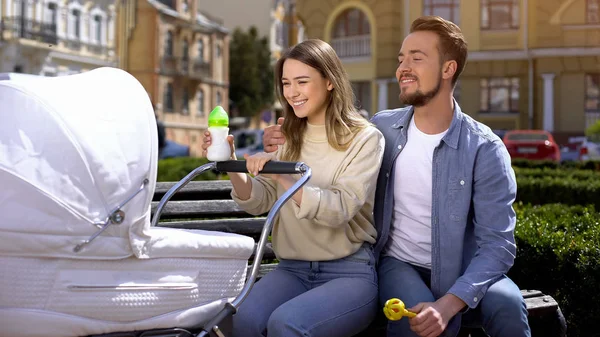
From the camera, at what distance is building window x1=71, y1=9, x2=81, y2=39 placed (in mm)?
48594

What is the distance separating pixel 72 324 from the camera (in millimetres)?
2934

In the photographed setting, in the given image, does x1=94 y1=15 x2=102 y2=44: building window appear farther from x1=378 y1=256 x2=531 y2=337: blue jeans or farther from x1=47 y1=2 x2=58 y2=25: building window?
x1=378 y1=256 x2=531 y2=337: blue jeans

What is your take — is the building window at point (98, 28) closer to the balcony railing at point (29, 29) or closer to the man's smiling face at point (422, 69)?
the balcony railing at point (29, 29)

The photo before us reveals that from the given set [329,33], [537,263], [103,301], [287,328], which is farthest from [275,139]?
[329,33]

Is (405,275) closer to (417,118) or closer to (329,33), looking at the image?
(417,118)

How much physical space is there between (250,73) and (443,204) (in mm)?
60943

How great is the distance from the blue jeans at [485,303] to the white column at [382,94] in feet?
108

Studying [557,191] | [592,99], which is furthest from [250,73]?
[557,191]

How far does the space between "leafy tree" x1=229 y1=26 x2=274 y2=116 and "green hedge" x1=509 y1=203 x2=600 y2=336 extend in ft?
191

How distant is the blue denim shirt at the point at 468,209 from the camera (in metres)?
3.91

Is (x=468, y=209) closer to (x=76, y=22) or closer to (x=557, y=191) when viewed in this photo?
(x=557, y=191)

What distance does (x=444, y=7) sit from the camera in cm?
3591

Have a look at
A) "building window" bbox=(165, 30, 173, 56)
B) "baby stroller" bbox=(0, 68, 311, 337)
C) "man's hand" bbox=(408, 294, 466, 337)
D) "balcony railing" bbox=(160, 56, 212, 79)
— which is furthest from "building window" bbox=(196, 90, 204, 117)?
"baby stroller" bbox=(0, 68, 311, 337)

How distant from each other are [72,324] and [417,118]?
6.17 ft
